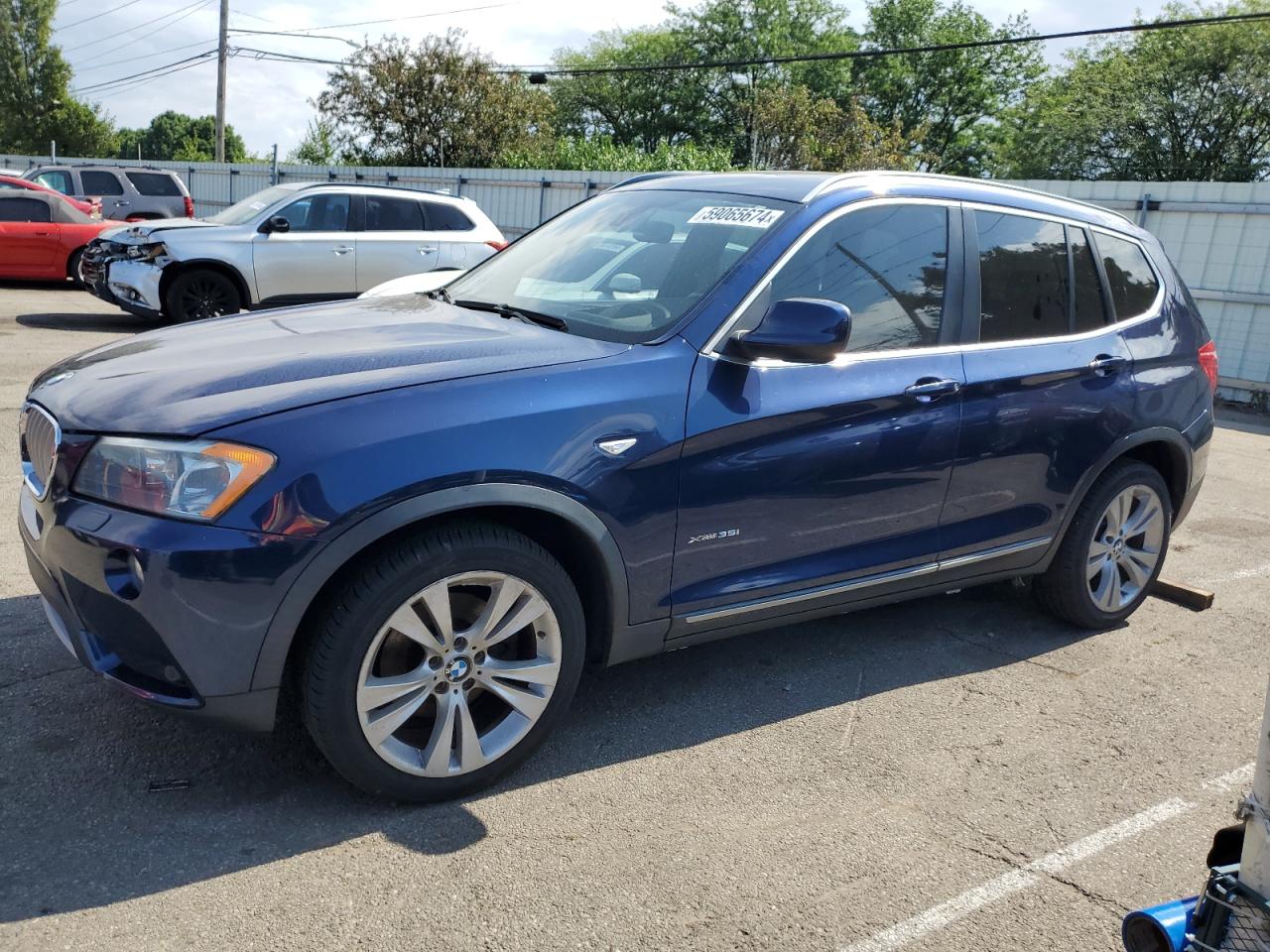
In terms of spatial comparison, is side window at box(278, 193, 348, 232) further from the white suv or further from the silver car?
the silver car

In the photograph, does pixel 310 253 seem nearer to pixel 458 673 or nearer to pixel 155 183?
pixel 458 673

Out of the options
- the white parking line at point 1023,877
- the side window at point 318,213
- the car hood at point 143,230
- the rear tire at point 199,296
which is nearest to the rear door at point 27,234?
the car hood at point 143,230

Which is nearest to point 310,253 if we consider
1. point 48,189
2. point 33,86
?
point 48,189

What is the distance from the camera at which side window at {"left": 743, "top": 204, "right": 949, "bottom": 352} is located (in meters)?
3.71

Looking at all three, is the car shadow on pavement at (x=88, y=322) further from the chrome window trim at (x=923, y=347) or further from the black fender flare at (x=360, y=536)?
the black fender flare at (x=360, y=536)

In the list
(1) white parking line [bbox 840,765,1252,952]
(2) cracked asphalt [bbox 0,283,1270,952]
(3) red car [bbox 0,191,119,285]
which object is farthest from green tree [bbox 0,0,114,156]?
(1) white parking line [bbox 840,765,1252,952]

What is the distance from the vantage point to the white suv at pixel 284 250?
11438 millimetres

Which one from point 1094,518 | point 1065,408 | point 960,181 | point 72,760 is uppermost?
point 960,181

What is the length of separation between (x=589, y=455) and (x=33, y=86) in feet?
241

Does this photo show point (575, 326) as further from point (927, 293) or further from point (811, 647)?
point (811, 647)

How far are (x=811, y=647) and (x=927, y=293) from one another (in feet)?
4.92

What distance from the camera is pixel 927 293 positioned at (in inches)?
159

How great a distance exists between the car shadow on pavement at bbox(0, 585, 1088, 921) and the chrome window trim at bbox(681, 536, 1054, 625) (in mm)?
446

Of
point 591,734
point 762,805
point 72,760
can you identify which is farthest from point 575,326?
point 72,760
